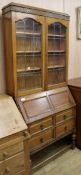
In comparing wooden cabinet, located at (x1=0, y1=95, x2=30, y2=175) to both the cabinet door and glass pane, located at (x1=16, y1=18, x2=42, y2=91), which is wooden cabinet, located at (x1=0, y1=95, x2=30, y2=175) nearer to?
glass pane, located at (x1=16, y1=18, x2=42, y2=91)

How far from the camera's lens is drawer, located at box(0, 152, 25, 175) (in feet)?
5.50

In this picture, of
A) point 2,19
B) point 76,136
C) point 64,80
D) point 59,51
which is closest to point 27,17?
point 2,19

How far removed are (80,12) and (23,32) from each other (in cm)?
149

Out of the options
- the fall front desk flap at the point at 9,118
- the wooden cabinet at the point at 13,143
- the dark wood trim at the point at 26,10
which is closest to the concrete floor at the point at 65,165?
the wooden cabinet at the point at 13,143

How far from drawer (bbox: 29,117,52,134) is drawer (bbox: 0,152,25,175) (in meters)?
0.34

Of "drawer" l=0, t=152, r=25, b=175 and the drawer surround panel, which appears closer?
"drawer" l=0, t=152, r=25, b=175

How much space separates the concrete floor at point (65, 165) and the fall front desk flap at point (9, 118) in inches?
32.7

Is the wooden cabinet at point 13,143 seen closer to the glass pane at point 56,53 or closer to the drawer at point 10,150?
the drawer at point 10,150

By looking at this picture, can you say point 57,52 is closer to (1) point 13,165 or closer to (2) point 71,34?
(2) point 71,34

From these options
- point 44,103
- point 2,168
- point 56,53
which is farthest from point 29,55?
point 2,168

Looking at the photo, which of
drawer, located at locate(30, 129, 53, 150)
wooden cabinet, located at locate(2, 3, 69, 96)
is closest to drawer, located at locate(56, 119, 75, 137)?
drawer, located at locate(30, 129, 53, 150)

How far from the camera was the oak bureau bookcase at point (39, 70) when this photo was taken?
2.02 meters

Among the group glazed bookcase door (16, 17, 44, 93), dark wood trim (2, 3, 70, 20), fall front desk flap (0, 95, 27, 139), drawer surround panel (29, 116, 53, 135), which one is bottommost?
drawer surround panel (29, 116, 53, 135)

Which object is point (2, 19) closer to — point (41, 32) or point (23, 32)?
point (23, 32)
